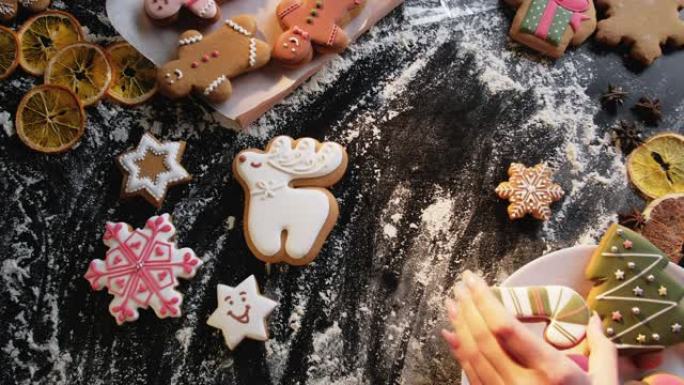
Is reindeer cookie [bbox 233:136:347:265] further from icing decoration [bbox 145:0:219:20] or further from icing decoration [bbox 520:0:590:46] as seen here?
icing decoration [bbox 520:0:590:46]

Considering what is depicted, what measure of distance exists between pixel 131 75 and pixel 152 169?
1.02ft

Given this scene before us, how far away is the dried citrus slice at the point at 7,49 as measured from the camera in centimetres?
200

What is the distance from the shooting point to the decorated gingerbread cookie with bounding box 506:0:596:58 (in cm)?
Result: 214

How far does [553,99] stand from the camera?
84.5 inches

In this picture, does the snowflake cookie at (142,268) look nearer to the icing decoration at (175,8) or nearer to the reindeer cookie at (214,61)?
the reindeer cookie at (214,61)

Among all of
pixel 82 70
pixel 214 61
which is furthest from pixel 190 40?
pixel 82 70

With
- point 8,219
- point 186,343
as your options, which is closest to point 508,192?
point 186,343

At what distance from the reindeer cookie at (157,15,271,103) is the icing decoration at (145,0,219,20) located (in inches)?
2.2

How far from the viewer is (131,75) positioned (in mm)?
2029

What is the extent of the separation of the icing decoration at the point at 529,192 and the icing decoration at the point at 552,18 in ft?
1.42

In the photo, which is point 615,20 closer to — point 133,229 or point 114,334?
point 133,229

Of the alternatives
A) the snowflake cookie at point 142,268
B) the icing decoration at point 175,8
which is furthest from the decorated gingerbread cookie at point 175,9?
the snowflake cookie at point 142,268

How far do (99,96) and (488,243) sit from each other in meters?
1.19

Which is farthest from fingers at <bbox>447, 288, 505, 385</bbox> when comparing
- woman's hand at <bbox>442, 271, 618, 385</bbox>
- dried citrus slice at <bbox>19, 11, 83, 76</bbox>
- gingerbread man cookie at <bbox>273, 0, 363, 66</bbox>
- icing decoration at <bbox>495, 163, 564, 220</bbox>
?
Answer: dried citrus slice at <bbox>19, 11, 83, 76</bbox>
